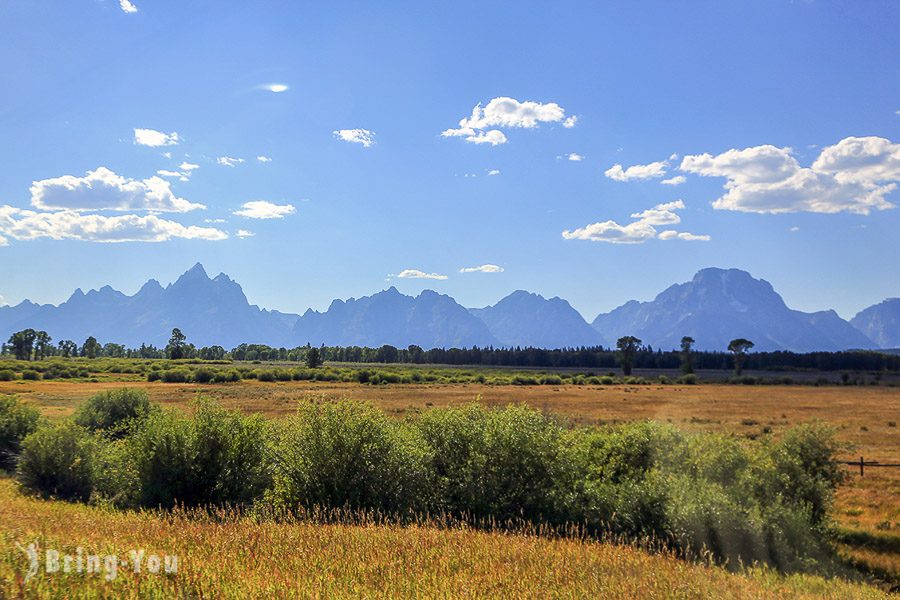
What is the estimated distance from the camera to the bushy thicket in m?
20.8

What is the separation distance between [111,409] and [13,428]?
5652mm

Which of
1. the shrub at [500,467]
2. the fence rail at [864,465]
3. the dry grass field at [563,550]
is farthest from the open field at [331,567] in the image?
the fence rail at [864,465]

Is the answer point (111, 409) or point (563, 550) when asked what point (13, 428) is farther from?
point (563, 550)

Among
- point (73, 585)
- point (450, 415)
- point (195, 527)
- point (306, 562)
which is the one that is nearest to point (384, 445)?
point (450, 415)

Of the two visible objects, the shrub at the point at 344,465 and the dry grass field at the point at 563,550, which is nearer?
the dry grass field at the point at 563,550

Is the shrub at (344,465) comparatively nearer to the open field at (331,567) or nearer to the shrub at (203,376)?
the open field at (331,567)

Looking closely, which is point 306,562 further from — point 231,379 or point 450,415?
point 231,379

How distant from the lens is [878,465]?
128ft

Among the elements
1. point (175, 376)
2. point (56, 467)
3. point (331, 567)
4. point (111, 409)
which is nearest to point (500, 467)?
point (331, 567)

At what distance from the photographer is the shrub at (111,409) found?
38594 millimetres

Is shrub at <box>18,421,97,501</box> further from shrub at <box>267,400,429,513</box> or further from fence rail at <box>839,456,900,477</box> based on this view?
fence rail at <box>839,456,900,477</box>

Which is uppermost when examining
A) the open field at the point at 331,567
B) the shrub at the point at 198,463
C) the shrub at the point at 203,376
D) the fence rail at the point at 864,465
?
the open field at the point at 331,567

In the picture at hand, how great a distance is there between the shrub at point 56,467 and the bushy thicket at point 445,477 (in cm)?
5

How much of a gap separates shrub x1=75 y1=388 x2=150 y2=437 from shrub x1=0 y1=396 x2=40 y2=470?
8.75 ft
